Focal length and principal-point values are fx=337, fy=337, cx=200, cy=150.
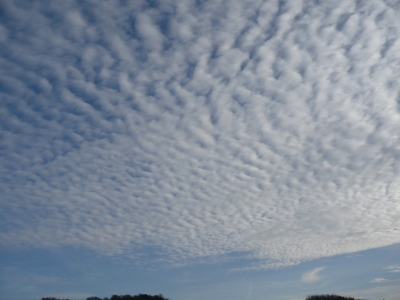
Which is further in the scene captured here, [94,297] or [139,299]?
[94,297]

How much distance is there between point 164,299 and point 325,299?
33229 millimetres

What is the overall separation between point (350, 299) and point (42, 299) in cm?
6319

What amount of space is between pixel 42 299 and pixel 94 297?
34.4ft

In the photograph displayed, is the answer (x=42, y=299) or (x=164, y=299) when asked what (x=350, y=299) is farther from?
(x=42, y=299)

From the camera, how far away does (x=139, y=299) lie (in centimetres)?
6719

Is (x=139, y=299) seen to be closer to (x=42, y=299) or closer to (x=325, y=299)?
(x=42, y=299)

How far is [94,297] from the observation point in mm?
72250

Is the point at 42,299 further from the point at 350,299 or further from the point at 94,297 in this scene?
the point at 350,299

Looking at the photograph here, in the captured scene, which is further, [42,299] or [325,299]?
[42,299]

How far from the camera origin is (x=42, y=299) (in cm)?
7050

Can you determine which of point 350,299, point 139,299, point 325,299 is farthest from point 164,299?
point 350,299

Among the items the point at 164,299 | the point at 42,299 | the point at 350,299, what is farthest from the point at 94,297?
the point at 350,299

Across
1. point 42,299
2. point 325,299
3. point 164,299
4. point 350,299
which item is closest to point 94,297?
point 42,299

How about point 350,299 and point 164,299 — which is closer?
point 350,299
